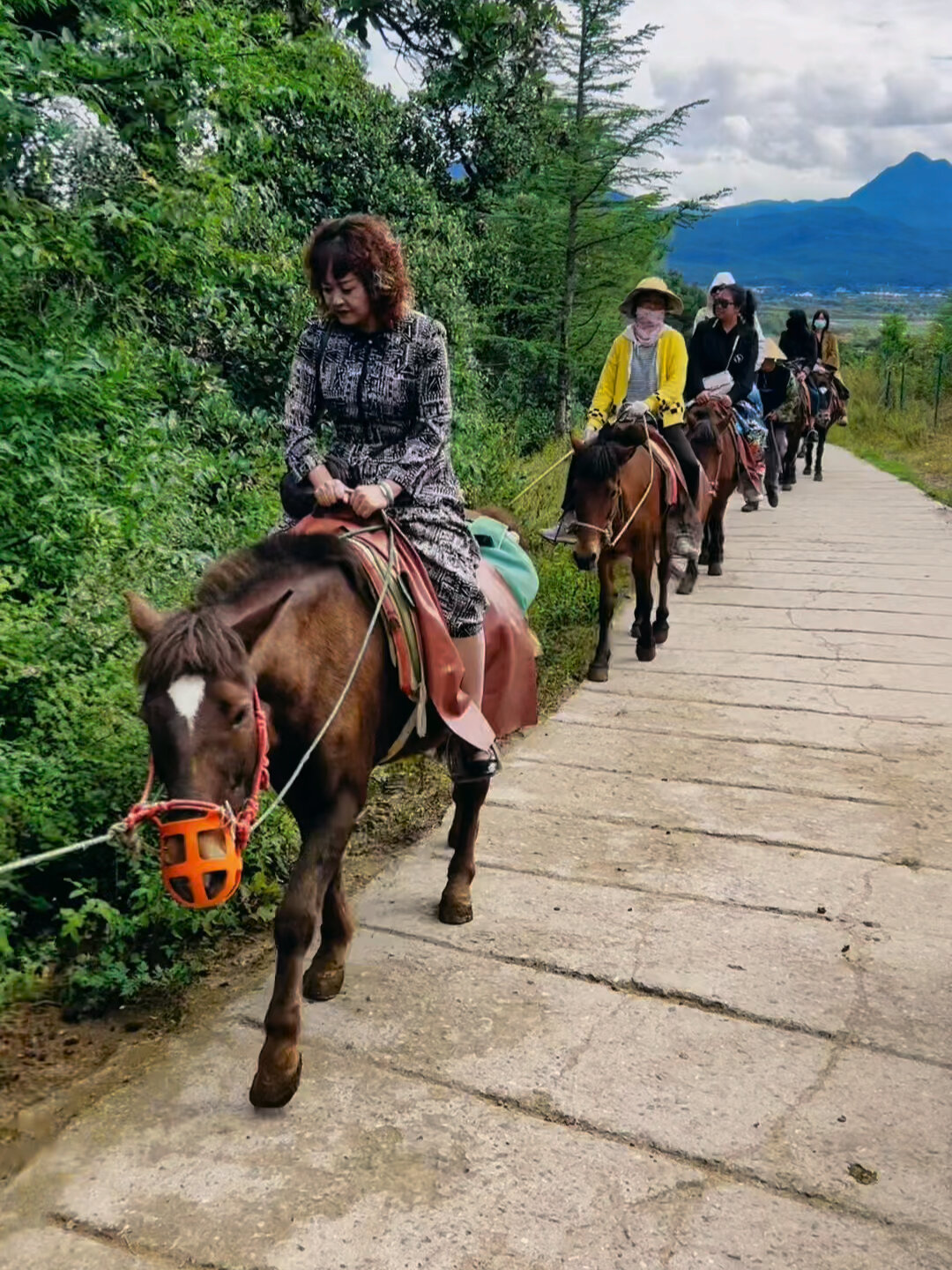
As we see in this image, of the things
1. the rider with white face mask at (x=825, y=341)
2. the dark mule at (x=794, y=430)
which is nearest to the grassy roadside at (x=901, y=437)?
the dark mule at (x=794, y=430)

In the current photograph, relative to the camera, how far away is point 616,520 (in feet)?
23.0

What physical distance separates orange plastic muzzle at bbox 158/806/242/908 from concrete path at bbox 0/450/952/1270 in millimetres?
761

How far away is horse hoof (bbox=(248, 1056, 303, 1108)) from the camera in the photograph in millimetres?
2826

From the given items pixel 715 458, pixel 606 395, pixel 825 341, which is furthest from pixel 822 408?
pixel 606 395

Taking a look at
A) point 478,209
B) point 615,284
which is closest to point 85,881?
point 478,209

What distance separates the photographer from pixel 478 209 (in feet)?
45.4

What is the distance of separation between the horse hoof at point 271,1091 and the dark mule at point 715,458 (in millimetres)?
7101

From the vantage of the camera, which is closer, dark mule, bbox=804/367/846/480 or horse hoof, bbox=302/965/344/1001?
horse hoof, bbox=302/965/344/1001

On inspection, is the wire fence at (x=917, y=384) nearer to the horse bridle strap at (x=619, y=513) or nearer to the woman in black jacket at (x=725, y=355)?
the woman in black jacket at (x=725, y=355)

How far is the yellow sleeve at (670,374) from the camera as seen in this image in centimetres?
768

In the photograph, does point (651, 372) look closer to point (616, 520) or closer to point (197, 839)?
point (616, 520)

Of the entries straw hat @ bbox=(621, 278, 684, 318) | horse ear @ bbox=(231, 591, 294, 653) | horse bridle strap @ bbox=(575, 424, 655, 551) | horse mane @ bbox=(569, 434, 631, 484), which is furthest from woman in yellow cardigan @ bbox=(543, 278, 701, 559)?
horse ear @ bbox=(231, 591, 294, 653)

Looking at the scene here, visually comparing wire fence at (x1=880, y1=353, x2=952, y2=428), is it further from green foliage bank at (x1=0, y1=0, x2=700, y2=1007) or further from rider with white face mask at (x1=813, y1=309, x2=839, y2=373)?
green foliage bank at (x1=0, y1=0, x2=700, y2=1007)

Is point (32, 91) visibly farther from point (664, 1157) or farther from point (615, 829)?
point (664, 1157)
